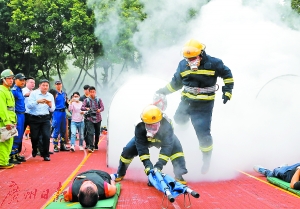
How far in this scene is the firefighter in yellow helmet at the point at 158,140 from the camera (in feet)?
17.7

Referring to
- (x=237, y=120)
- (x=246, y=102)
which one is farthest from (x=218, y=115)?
(x=246, y=102)

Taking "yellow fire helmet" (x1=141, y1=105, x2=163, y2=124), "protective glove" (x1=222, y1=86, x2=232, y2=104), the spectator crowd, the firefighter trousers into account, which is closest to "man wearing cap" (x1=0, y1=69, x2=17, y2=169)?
the spectator crowd

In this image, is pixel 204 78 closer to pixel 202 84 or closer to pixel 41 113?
pixel 202 84

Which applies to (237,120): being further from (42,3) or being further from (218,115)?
(42,3)

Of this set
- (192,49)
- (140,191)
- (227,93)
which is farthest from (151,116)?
(227,93)

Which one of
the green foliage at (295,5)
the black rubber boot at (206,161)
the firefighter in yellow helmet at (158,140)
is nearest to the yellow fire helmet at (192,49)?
the firefighter in yellow helmet at (158,140)

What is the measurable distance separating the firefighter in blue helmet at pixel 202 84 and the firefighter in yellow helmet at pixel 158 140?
0.58 metres

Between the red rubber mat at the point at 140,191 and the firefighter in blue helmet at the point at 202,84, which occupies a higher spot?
the firefighter in blue helmet at the point at 202,84

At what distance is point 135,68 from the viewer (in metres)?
21.9

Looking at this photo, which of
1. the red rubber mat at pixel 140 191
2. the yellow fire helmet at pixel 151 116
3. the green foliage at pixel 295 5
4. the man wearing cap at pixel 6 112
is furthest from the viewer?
the green foliage at pixel 295 5

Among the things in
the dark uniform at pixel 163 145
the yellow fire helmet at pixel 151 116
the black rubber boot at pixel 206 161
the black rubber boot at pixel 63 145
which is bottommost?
the black rubber boot at pixel 63 145

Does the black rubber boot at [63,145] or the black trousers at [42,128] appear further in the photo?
the black rubber boot at [63,145]

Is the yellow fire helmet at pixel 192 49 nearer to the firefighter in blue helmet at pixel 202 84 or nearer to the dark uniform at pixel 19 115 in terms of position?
the firefighter in blue helmet at pixel 202 84

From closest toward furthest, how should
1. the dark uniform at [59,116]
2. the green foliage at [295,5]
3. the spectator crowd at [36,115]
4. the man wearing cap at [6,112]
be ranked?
the man wearing cap at [6,112] → the spectator crowd at [36,115] → the dark uniform at [59,116] → the green foliage at [295,5]
